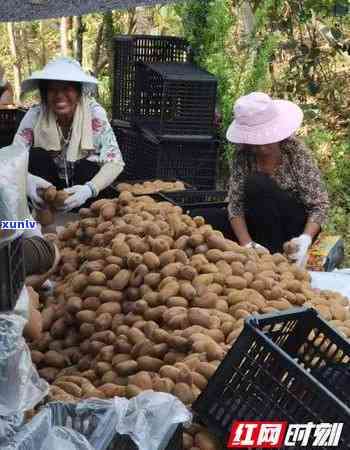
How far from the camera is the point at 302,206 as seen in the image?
4.23 meters

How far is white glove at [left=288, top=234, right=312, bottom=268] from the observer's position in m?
4.00

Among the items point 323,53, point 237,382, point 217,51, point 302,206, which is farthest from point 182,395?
point 323,53

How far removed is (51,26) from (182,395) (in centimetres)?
1039

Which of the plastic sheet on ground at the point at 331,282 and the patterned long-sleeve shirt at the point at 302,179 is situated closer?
the plastic sheet on ground at the point at 331,282

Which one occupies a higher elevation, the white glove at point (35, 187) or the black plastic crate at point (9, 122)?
the white glove at point (35, 187)

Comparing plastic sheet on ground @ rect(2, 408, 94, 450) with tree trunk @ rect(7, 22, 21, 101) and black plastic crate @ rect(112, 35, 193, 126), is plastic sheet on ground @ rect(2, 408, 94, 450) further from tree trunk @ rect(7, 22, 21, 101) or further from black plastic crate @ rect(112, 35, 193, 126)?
tree trunk @ rect(7, 22, 21, 101)

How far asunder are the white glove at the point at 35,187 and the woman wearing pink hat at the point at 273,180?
0.95m

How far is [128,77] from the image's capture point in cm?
571

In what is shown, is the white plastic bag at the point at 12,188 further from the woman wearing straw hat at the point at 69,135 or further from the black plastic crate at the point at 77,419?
the woman wearing straw hat at the point at 69,135

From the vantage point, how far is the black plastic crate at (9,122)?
6.09 meters

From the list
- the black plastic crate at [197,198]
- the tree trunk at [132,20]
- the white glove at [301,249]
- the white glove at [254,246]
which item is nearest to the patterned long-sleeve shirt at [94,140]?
the black plastic crate at [197,198]

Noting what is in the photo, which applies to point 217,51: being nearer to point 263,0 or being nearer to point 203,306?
point 263,0

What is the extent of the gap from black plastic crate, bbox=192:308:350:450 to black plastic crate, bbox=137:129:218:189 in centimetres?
273

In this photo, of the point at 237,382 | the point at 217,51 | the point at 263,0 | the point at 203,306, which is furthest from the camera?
the point at 263,0
